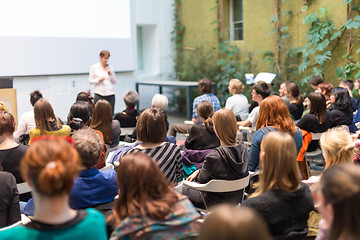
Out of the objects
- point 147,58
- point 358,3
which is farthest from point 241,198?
point 147,58

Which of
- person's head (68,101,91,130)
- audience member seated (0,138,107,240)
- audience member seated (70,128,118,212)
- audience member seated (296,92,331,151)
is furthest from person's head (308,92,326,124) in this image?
audience member seated (0,138,107,240)

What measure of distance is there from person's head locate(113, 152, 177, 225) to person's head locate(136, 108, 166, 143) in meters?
1.13

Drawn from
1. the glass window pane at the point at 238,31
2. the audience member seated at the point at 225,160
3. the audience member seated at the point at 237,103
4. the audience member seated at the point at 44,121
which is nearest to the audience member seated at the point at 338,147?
the audience member seated at the point at 225,160

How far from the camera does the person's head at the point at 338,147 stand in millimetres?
2209

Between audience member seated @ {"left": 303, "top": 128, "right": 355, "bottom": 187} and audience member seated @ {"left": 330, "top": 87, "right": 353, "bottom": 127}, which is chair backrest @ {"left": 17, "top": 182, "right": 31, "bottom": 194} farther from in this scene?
audience member seated @ {"left": 330, "top": 87, "right": 353, "bottom": 127}

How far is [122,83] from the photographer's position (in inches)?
367

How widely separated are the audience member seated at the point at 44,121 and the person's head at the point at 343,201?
104 inches

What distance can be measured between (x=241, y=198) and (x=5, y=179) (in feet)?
5.33

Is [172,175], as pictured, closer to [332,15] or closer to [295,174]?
[295,174]

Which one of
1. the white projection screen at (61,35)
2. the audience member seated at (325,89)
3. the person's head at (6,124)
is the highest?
the white projection screen at (61,35)

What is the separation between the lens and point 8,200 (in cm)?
232

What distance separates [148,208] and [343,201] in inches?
28.3

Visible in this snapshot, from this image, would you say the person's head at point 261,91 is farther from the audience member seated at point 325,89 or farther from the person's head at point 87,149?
the person's head at point 87,149

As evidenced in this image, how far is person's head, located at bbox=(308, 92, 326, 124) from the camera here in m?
4.19
